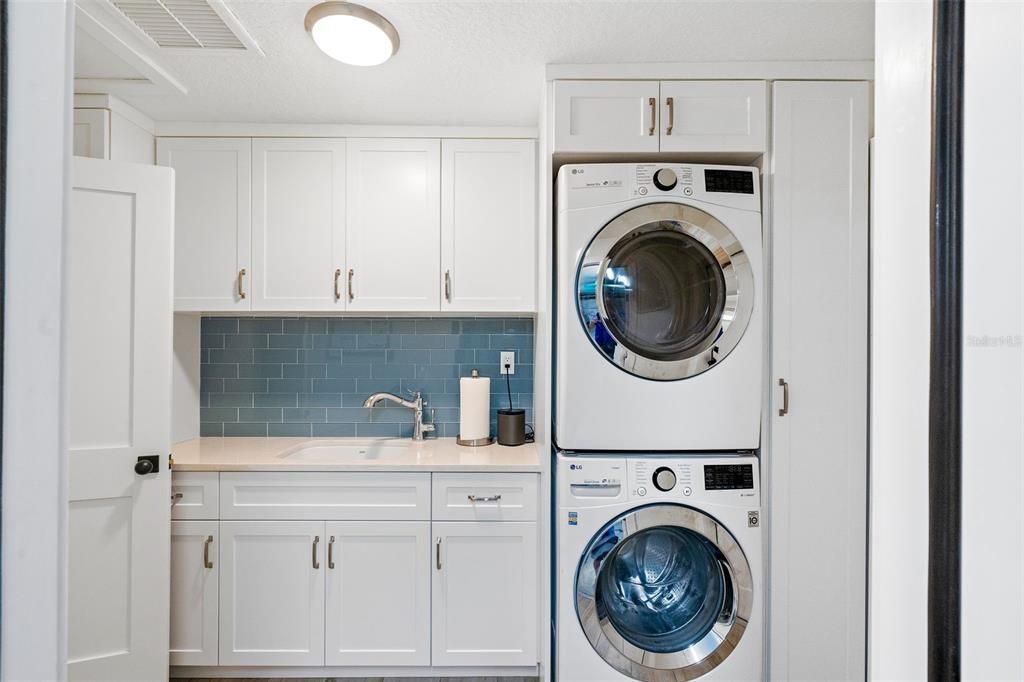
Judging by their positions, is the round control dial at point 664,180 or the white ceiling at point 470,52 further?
the round control dial at point 664,180

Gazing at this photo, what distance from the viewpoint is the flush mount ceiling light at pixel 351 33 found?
1621 millimetres

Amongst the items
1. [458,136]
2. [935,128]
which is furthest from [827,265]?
[935,128]

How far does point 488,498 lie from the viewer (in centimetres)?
229

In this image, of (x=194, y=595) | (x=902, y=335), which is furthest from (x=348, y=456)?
(x=902, y=335)

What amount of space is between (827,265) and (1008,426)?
6.17 feet

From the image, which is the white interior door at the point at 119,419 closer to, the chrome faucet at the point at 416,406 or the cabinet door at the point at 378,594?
the cabinet door at the point at 378,594

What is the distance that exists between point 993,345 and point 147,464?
2.38 metres

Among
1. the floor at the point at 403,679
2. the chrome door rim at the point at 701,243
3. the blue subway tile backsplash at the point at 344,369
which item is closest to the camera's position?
the chrome door rim at the point at 701,243

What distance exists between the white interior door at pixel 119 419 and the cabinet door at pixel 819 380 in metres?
2.22

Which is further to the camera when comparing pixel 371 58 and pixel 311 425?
pixel 311 425

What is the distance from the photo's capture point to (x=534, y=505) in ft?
7.50

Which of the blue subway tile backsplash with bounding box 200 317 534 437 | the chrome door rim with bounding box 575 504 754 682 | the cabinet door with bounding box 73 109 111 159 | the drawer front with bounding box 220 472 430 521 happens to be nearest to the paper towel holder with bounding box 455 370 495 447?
the blue subway tile backsplash with bounding box 200 317 534 437

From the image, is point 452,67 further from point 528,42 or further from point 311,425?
point 311,425

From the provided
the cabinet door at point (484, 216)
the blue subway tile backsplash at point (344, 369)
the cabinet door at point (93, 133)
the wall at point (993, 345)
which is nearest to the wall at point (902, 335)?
the wall at point (993, 345)
